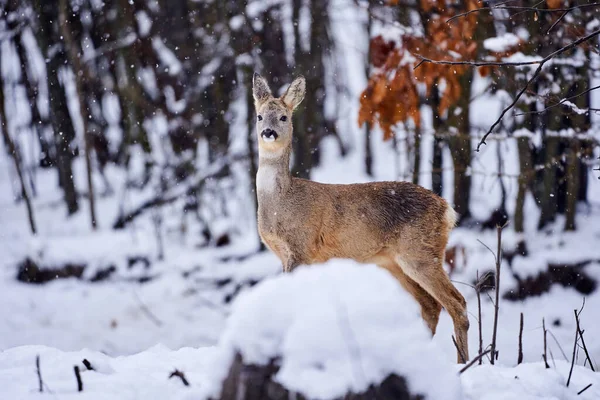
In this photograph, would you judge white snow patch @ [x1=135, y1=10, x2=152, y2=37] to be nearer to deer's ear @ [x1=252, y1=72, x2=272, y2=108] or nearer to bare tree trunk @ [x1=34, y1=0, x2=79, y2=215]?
bare tree trunk @ [x1=34, y1=0, x2=79, y2=215]

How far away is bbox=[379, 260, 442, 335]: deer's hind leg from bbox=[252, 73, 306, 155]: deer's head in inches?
57.1

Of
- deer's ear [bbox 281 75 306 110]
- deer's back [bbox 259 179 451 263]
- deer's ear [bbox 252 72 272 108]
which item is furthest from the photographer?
deer's ear [bbox 252 72 272 108]

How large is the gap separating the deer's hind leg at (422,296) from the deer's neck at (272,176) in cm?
121

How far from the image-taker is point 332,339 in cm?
314

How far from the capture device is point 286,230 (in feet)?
19.5

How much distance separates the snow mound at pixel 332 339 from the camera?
10.2 ft

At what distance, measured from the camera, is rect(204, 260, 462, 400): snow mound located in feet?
10.2

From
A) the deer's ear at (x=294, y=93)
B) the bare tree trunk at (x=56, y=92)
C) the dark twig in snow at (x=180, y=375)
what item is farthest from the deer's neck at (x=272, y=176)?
the bare tree trunk at (x=56, y=92)

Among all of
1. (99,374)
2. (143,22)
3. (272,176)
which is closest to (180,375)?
(99,374)

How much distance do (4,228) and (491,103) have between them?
12238 millimetres

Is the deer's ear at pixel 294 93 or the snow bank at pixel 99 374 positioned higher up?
the deer's ear at pixel 294 93

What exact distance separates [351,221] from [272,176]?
766 millimetres

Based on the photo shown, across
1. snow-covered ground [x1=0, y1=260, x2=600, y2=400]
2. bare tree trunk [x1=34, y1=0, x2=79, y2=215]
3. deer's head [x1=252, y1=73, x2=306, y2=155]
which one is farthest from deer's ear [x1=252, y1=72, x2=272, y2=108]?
bare tree trunk [x1=34, y1=0, x2=79, y2=215]

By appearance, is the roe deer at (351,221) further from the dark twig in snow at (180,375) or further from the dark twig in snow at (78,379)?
the dark twig in snow at (78,379)
